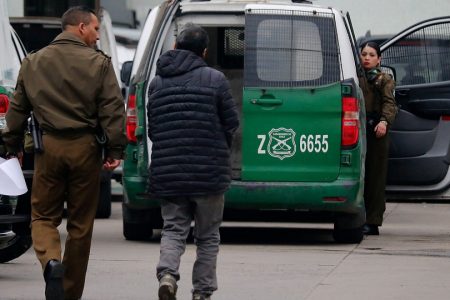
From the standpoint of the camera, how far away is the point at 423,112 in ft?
42.0

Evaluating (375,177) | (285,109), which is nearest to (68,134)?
(285,109)

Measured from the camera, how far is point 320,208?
39.2ft

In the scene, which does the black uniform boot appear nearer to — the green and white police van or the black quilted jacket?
the black quilted jacket

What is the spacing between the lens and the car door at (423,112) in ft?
42.0

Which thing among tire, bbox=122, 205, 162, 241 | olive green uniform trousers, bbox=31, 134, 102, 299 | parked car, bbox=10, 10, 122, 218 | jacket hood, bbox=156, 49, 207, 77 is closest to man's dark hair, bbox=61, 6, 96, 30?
jacket hood, bbox=156, 49, 207, 77

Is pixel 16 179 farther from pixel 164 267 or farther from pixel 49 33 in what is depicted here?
pixel 49 33

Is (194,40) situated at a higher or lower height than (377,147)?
higher

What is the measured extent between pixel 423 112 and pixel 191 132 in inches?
186

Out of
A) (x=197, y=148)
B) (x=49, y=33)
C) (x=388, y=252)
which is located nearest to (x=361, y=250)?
(x=388, y=252)

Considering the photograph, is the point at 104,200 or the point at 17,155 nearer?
the point at 17,155

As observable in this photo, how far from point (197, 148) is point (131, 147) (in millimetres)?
3547

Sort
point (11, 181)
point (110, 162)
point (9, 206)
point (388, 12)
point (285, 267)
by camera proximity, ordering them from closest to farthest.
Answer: point (110, 162), point (11, 181), point (9, 206), point (285, 267), point (388, 12)

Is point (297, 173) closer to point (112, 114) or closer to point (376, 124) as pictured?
point (376, 124)

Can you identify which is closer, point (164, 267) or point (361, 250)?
point (164, 267)
